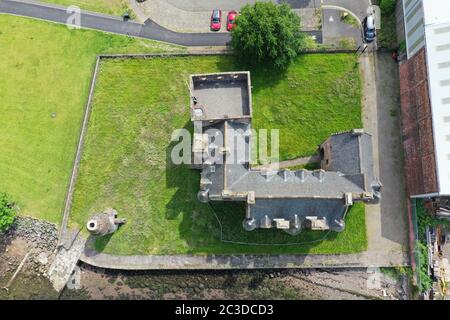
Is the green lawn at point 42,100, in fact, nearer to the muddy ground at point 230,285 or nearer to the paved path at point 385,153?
the muddy ground at point 230,285

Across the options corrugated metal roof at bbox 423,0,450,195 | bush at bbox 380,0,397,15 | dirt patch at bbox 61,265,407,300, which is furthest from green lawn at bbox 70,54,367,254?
corrugated metal roof at bbox 423,0,450,195

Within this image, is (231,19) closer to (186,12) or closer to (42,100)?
(186,12)

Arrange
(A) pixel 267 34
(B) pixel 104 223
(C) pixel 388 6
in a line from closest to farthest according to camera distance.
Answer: (B) pixel 104 223, (A) pixel 267 34, (C) pixel 388 6

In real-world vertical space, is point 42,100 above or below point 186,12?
below

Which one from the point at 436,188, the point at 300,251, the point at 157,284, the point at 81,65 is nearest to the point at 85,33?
the point at 81,65

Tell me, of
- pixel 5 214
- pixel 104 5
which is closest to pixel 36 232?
pixel 5 214

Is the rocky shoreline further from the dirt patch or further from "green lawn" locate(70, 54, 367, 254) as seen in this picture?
the dirt patch

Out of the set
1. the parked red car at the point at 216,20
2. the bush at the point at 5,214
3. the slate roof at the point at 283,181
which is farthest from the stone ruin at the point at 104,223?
the parked red car at the point at 216,20
